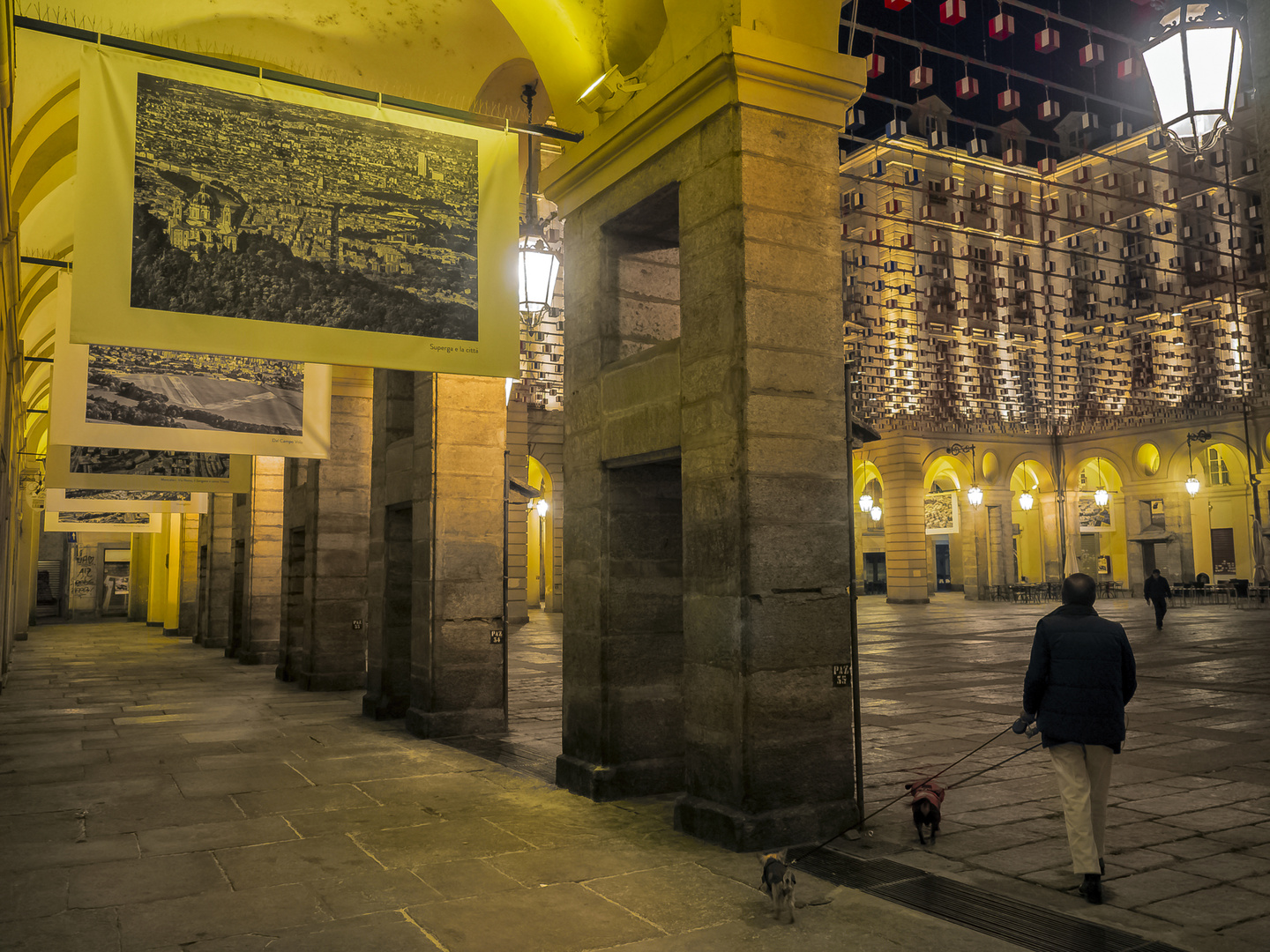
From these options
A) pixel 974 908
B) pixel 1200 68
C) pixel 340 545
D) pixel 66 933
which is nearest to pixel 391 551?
pixel 340 545

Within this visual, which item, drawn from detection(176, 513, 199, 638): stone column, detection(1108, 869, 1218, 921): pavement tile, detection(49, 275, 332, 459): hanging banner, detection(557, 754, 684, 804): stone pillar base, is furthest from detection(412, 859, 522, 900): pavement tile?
detection(176, 513, 199, 638): stone column

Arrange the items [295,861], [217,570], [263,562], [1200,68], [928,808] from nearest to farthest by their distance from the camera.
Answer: [1200,68], [295,861], [928,808], [263,562], [217,570]

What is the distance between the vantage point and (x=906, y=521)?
3978 centimetres

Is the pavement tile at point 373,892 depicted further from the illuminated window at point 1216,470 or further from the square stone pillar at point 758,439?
the illuminated window at point 1216,470

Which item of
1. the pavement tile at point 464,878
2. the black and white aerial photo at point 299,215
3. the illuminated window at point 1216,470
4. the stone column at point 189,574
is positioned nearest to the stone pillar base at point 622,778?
the pavement tile at point 464,878

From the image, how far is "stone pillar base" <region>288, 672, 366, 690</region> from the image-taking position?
16.2 meters

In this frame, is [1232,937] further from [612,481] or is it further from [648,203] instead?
[648,203]

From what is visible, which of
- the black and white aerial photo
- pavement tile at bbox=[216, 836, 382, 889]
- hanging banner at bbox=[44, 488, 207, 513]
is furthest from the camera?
hanging banner at bbox=[44, 488, 207, 513]

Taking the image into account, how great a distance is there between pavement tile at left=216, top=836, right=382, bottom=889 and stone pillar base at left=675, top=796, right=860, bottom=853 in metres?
2.13

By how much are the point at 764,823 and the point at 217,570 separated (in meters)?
25.4

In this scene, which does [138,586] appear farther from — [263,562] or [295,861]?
[295,861]

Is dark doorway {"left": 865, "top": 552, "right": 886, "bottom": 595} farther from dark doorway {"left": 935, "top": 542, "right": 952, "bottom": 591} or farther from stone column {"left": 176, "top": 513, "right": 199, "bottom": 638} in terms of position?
stone column {"left": 176, "top": 513, "right": 199, "bottom": 638}

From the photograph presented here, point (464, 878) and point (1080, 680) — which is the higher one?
point (1080, 680)

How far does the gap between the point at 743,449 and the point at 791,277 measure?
1.32m
